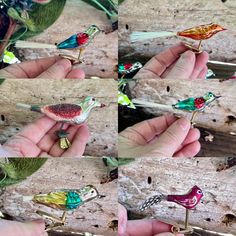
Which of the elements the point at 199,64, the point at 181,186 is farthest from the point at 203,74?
the point at 181,186

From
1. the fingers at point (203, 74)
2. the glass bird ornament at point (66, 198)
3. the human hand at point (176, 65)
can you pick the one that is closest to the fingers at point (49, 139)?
the glass bird ornament at point (66, 198)

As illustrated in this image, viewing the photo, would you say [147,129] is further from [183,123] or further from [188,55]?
[188,55]

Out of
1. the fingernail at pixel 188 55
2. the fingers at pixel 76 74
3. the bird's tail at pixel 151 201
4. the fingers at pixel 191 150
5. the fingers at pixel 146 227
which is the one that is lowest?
the fingers at pixel 146 227

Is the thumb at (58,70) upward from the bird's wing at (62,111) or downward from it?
upward

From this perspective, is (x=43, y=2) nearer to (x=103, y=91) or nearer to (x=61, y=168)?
(x=103, y=91)

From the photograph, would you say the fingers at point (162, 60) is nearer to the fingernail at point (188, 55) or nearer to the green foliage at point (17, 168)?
the fingernail at point (188, 55)

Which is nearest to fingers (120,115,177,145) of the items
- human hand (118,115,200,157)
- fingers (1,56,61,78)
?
human hand (118,115,200,157)
